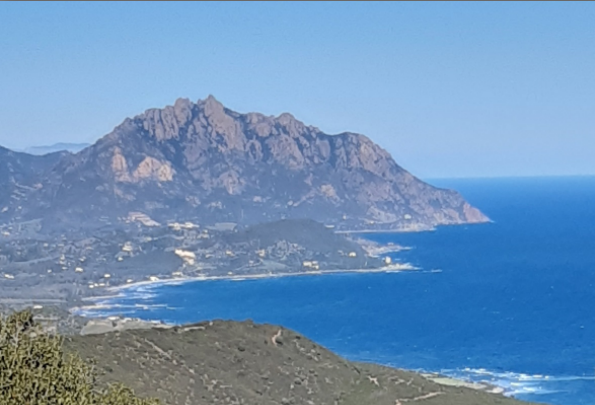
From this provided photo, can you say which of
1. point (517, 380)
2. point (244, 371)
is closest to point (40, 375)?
point (244, 371)

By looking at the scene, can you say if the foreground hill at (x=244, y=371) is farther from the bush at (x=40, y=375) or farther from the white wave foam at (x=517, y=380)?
the bush at (x=40, y=375)

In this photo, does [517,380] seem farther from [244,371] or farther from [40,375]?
[40,375]

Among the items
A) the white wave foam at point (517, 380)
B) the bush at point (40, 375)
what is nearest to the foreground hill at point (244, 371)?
the white wave foam at point (517, 380)

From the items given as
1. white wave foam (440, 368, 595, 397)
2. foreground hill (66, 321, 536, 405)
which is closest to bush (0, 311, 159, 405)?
foreground hill (66, 321, 536, 405)

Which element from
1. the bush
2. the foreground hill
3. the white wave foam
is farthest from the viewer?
the white wave foam

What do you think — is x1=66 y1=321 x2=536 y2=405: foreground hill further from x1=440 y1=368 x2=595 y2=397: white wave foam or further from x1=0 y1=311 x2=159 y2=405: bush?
x1=0 y1=311 x2=159 y2=405: bush
